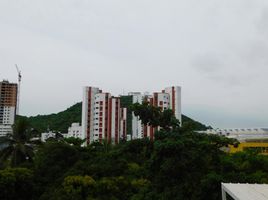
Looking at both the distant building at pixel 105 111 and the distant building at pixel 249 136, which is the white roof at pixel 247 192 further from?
the distant building at pixel 105 111

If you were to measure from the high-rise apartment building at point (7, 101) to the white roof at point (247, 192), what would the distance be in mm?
65789

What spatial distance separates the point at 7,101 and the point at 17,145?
51.9 metres

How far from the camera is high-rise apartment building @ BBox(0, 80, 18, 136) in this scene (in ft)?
231

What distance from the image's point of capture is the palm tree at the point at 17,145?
2353cm

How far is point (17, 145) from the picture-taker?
23.5 metres

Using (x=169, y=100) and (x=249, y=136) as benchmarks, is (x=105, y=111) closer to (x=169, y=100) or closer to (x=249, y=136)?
(x=169, y=100)

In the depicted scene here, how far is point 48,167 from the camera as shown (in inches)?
866

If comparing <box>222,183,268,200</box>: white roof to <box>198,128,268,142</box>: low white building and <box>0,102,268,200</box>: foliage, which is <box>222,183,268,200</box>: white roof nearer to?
<box>0,102,268,200</box>: foliage

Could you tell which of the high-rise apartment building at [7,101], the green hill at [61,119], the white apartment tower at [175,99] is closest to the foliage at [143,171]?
the white apartment tower at [175,99]

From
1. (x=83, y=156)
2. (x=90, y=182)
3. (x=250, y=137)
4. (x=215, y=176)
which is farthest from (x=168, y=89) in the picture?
(x=215, y=176)

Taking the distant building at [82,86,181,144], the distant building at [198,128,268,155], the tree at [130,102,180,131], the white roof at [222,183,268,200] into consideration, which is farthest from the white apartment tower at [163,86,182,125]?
the white roof at [222,183,268,200]

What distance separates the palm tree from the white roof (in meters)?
17.5

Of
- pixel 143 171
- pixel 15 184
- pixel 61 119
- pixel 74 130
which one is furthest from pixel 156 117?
pixel 61 119

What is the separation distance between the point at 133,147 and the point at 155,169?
6.36m
